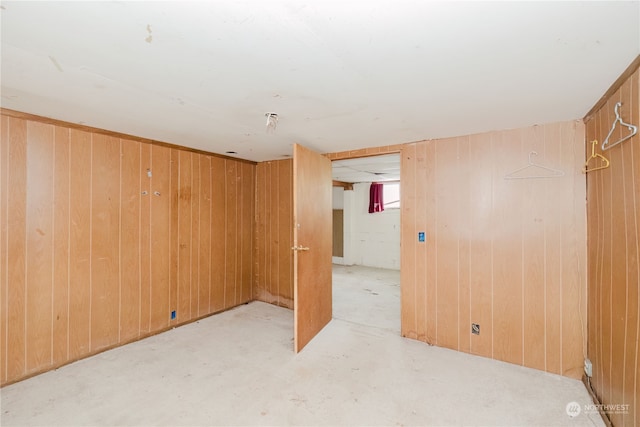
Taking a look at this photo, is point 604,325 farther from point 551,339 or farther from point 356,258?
point 356,258

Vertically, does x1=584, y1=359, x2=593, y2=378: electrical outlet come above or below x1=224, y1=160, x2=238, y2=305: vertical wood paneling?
below

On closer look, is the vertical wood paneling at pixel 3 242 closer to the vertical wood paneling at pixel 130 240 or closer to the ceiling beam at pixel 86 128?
the ceiling beam at pixel 86 128

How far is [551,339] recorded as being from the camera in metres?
2.34

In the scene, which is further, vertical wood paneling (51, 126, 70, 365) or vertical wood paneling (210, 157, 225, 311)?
vertical wood paneling (210, 157, 225, 311)

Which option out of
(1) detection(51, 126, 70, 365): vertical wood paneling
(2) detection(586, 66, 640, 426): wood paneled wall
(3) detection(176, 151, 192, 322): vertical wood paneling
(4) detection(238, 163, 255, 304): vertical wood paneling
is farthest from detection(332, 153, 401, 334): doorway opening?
(1) detection(51, 126, 70, 365): vertical wood paneling

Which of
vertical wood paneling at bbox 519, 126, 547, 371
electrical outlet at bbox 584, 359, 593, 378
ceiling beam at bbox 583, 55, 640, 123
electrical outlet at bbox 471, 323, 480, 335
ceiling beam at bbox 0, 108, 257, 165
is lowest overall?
electrical outlet at bbox 584, 359, 593, 378

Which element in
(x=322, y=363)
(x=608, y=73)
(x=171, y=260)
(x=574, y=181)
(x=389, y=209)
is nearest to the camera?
(x=608, y=73)

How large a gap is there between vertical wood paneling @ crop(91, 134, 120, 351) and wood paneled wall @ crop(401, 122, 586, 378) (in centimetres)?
289

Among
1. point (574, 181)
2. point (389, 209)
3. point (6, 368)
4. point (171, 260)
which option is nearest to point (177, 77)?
point (171, 260)

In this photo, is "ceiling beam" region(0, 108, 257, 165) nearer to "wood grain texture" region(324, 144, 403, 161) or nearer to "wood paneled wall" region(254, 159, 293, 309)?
"wood paneled wall" region(254, 159, 293, 309)

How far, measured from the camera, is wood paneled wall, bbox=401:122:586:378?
2.29m

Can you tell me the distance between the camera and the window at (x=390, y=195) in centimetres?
680

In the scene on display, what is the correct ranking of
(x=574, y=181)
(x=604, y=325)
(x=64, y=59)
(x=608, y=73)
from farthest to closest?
(x=574, y=181) → (x=604, y=325) → (x=608, y=73) → (x=64, y=59)

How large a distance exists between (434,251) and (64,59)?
119 inches
